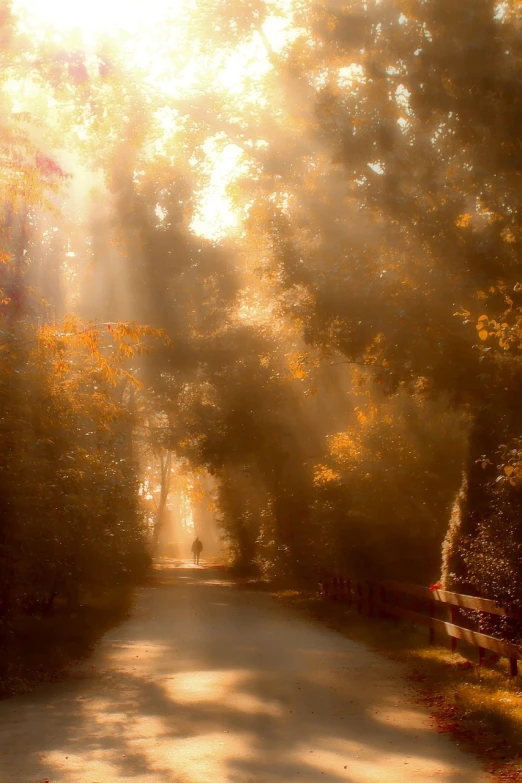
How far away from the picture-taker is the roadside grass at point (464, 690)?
26.3 ft

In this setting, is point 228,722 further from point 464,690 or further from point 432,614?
point 432,614

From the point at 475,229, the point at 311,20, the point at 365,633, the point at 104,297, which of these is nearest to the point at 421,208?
the point at 475,229

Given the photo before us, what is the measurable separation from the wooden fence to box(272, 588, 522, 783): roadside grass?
11.0 inches

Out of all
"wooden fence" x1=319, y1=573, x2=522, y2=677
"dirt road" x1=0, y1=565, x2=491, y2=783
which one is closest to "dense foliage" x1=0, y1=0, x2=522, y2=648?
"wooden fence" x1=319, y1=573, x2=522, y2=677

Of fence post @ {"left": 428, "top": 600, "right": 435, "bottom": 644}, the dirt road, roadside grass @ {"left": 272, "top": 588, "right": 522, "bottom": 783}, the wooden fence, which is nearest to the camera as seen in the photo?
the dirt road

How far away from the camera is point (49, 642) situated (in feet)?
50.9

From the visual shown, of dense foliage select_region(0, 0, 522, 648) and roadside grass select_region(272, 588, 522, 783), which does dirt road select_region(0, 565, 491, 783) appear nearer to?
roadside grass select_region(272, 588, 522, 783)

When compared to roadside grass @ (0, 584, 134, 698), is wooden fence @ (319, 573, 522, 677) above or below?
above

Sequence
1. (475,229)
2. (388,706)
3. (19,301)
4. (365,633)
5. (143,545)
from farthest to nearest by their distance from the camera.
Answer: (143,545)
(19,301)
(365,633)
(475,229)
(388,706)

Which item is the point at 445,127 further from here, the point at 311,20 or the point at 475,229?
the point at 311,20

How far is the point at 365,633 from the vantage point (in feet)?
59.9

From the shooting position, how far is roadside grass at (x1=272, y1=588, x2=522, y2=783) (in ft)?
26.3

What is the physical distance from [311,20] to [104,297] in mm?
20617

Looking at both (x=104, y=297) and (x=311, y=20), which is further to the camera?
(x=104, y=297)
